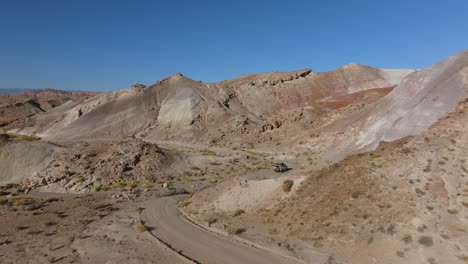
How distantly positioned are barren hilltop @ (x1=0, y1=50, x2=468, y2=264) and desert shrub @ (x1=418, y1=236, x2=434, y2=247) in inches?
1.8

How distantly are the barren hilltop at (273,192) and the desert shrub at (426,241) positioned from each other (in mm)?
45

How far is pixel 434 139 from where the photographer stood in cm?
2556

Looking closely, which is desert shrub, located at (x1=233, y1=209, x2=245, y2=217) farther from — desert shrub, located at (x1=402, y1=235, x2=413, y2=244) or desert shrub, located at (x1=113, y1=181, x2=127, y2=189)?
desert shrub, located at (x1=113, y1=181, x2=127, y2=189)

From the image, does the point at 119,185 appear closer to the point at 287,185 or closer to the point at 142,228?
the point at 142,228

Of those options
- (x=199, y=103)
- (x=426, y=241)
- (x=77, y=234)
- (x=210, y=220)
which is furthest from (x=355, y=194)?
(x=199, y=103)

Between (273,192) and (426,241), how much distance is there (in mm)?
11779

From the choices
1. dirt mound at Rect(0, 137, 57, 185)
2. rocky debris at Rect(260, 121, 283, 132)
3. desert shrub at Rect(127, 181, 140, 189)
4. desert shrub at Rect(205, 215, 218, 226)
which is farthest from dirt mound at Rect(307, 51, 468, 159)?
dirt mound at Rect(0, 137, 57, 185)

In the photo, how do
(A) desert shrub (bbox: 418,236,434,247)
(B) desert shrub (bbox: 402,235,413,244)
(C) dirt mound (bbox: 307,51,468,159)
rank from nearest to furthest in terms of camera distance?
(A) desert shrub (bbox: 418,236,434,247), (B) desert shrub (bbox: 402,235,413,244), (C) dirt mound (bbox: 307,51,468,159)

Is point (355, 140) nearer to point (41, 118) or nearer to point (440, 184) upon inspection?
point (440, 184)

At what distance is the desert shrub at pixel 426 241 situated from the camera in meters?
16.6

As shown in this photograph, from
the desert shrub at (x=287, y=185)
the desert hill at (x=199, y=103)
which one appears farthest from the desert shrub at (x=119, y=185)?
the desert hill at (x=199, y=103)

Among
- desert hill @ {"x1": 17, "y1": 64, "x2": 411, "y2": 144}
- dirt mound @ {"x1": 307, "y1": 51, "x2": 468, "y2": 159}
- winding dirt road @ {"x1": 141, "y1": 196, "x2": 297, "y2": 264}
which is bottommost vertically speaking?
winding dirt road @ {"x1": 141, "y1": 196, "x2": 297, "y2": 264}

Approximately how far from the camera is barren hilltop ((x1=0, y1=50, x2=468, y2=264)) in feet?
61.3

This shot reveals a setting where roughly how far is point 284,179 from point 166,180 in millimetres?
20128
